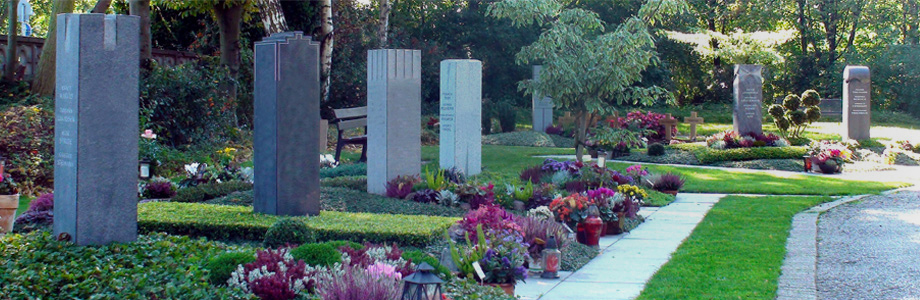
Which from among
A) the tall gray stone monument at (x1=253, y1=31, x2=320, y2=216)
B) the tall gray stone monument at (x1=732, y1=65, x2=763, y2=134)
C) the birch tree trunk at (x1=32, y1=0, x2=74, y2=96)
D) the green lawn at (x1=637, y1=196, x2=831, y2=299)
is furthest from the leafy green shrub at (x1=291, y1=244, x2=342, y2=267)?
the tall gray stone monument at (x1=732, y1=65, x2=763, y2=134)

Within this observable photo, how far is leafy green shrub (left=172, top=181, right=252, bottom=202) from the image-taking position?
1095 cm

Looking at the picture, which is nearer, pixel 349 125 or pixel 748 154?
pixel 349 125

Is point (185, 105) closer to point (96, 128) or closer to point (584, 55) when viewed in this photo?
point (584, 55)

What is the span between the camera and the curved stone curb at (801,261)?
6891mm

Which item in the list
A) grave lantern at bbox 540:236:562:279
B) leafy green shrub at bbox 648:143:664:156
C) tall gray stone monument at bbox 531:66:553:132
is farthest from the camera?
tall gray stone monument at bbox 531:66:553:132

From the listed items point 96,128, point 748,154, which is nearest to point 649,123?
point 748,154

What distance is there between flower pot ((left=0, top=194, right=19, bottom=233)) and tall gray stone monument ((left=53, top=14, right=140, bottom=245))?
88 cm

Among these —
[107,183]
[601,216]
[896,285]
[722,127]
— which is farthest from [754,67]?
[107,183]

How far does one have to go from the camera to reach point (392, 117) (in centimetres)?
1247

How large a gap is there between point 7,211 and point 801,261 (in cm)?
735

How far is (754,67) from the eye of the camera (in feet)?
78.2

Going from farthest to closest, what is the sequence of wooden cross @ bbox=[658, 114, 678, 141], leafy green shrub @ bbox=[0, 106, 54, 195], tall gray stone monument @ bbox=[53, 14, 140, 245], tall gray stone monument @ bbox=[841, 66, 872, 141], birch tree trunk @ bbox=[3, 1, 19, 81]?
wooden cross @ bbox=[658, 114, 678, 141] < tall gray stone monument @ bbox=[841, 66, 872, 141] < birch tree trunk @ bbox=[3, 1, 19, 81] < leafy green shrub @ bbox=[0, 106, 54, 195] < tall gray stone monument @ bbox=[53, 14, 140, 245]

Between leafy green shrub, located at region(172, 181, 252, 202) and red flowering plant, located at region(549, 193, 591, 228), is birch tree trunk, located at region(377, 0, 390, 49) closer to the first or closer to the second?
leafy green shrub, located at region(172, 181, 252, 202)

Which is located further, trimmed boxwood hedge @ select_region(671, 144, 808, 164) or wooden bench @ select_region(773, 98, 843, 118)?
wooden bench @ select_region(773, 98, 843, 118)
